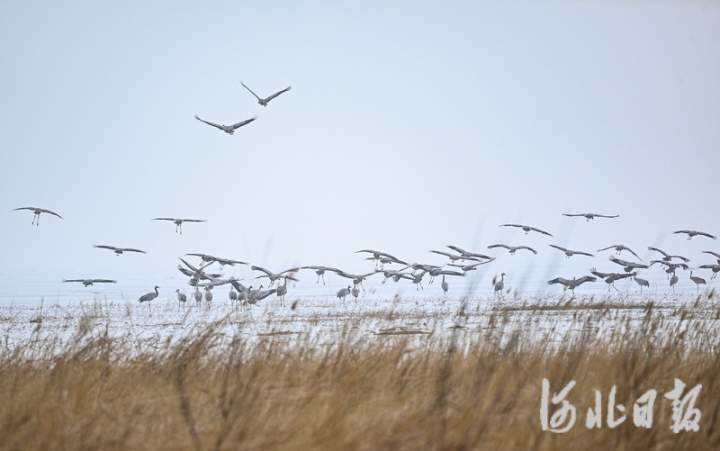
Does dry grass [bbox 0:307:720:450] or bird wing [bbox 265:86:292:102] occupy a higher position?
bird wing [bbox 265:86:292:102]

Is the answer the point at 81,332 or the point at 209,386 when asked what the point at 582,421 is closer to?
the point at 209,386

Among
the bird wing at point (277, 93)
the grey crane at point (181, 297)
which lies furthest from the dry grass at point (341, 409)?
the grey crane at point (181, 297)

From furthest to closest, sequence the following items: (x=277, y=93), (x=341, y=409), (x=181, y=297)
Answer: (x=181, y=297) < (x=277, y=93) < (x=341, y=409)

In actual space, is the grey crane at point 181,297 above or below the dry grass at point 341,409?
below

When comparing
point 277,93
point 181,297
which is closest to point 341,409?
point 277,93

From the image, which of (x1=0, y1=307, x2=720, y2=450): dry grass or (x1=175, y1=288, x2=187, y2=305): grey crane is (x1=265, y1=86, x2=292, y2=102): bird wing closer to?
(x1=175, y1=288, x2=187, y2=305): grey crane

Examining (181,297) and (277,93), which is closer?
(277,93)

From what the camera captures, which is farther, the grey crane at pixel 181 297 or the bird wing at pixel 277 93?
the grey crane at pixel 181 297

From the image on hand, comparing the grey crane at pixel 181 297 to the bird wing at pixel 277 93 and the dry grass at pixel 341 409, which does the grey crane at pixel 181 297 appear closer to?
the bird wing at pixel 277 93

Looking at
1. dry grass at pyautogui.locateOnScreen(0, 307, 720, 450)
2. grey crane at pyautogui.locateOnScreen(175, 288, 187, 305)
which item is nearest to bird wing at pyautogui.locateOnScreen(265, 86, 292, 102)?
grey crane at pyautogui.locateOnScreen(175, 288, 187, 305)

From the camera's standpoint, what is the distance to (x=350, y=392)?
6074 millimetres

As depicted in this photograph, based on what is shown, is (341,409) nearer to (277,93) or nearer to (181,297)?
(277,93)

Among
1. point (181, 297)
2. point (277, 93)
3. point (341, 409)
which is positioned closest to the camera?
point (341, 409)

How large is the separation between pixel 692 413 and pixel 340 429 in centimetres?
252
